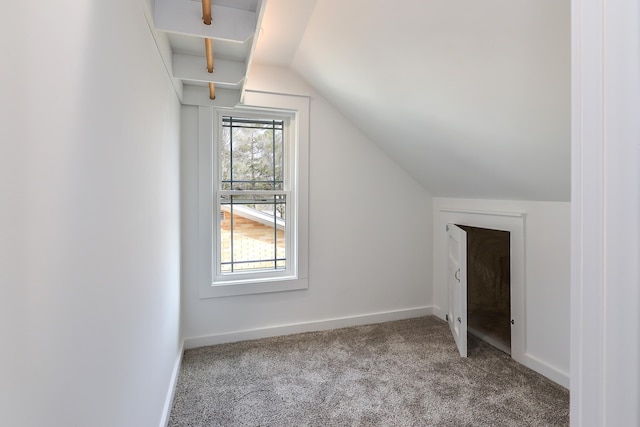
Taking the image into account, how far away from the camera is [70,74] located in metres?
0.69

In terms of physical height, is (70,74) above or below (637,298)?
above

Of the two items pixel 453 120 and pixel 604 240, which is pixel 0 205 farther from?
pixel 453 120

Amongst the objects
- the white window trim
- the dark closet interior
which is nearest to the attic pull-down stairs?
the white window trim

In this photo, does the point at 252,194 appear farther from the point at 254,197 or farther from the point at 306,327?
the point at 306,327

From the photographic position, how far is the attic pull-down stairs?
148 centimetres

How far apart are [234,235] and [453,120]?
2081 mm

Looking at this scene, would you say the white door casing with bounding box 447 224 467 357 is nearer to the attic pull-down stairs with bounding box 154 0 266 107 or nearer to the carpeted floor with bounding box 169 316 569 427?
the carpeted floor with bounding box 169 316 569 427

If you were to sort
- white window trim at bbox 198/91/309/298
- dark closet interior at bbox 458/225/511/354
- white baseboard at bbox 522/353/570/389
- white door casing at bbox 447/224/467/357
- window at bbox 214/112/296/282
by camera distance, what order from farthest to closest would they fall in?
dark closet interior at bbox 458/225/511/354
window at bbox 214/112/296/282
white window trim at bbox 198/91/309/298
white door casing at bbox 447/224/467/357
white baseboard at bbox 522/353/570/389

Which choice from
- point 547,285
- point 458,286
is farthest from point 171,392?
point 547,285

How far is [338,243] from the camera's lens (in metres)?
3.12

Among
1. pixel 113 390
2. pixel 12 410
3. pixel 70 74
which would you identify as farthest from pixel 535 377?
pixel 70 74

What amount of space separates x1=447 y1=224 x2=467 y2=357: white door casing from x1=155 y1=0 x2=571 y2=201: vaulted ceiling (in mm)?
472

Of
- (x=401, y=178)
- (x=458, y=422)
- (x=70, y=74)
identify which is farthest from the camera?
(x=401, y=178)

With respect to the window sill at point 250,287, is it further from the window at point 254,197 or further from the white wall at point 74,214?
the white wall at point 74,214
